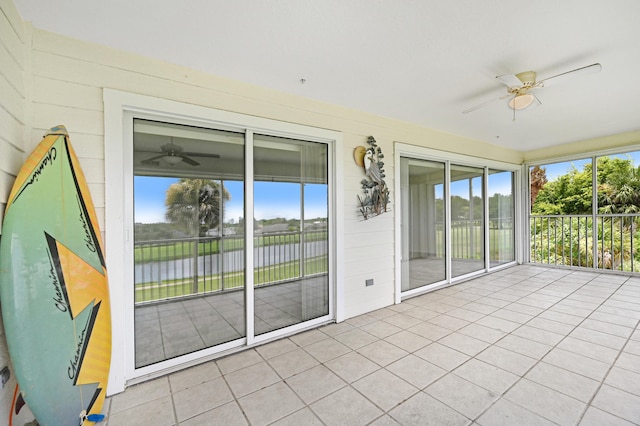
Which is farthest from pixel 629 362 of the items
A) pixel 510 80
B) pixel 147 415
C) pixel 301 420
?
pixel 147 415

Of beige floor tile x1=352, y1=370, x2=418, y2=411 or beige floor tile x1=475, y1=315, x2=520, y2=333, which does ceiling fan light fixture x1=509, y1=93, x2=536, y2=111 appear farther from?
beige floor tile x1=352, y1=370, x2=418, y2=411

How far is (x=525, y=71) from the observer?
2.54 metres

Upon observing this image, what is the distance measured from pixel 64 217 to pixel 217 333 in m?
1.55

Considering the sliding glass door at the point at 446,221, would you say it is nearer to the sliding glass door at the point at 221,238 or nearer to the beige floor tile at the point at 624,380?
the sliding glass door at the point at 221,238

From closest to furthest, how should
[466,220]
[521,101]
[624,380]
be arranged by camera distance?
[624,380], [521,101], [466,220]

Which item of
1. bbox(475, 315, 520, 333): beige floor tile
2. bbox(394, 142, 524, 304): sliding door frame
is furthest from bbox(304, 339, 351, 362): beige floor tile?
bbox(475, 315, 520, 333): beige floor tile

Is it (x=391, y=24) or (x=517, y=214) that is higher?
(x=391, y=24)

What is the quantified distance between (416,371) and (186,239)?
2.20 m

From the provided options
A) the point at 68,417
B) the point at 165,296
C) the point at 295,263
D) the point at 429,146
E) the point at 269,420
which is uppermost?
the point at 429,146

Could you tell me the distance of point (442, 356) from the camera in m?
2.42

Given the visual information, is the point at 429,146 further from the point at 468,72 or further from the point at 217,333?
the point at 217,333

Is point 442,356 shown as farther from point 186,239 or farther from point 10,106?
point 10,106

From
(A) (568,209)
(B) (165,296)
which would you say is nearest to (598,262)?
(A) (568,209)

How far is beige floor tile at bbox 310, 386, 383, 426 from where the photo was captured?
5.57ft
